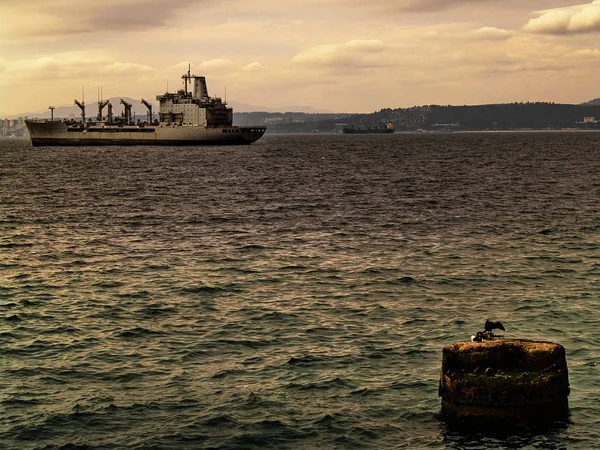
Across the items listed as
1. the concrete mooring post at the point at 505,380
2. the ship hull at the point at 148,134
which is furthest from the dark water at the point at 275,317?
the ship hull at the point at 148,134

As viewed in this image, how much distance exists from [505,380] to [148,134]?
17850cm

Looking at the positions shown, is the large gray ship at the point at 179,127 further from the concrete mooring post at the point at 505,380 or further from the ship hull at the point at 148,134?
the concrete mooring post at the point at 505,380

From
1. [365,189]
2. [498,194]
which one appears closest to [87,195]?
[365,189]

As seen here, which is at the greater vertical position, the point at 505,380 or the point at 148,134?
the point at 148,134

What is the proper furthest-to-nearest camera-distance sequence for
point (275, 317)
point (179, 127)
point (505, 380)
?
point (179, 127) → point (275, 317) → point (505, 380)

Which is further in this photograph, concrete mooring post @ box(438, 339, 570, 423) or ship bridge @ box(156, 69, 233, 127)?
ship bridge @ box(156, 69, 233, 127)

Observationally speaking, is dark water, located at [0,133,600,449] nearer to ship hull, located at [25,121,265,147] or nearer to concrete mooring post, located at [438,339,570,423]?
concrete mooring post, located at [438,339,570,423]

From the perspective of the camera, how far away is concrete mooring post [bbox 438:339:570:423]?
1492cm

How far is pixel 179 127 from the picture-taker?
595 ft

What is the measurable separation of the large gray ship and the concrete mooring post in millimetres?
169294

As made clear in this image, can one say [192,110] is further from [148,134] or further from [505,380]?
[505,380]

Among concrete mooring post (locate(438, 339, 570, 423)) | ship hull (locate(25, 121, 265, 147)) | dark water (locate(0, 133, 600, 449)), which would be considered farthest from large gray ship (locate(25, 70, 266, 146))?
concrete mooring post (locate(438, 339, 570, 423))

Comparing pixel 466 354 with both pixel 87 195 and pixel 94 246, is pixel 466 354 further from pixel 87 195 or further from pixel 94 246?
pixel 87 195

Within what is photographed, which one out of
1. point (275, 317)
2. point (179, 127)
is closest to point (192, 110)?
point (179, 127)
